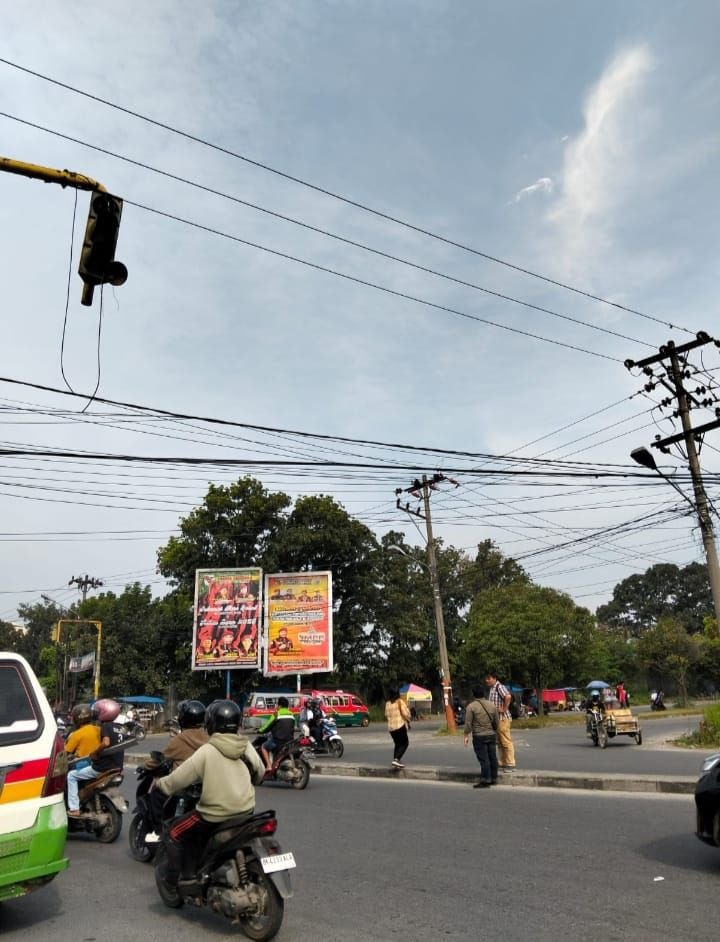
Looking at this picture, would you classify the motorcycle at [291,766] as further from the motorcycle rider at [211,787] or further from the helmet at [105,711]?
the motorcycle rider at [211,787]

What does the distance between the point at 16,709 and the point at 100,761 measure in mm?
3720

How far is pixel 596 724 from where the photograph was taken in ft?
64.7

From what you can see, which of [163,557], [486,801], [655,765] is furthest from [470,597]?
[486,801]

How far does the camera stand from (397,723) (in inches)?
558

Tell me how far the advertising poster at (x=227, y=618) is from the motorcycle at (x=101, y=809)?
1144 inches

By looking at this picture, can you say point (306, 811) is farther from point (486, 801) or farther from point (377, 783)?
point (377, 783)

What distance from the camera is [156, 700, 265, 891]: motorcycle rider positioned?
15.3 ft

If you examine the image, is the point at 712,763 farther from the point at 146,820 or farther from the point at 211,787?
the point at 146,820

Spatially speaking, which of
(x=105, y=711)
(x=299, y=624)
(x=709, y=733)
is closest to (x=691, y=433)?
(x=709, y=733)

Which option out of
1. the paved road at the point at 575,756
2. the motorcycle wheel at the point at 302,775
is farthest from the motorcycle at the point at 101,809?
the paved road at the point at 575,756

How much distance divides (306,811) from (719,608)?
512 inches

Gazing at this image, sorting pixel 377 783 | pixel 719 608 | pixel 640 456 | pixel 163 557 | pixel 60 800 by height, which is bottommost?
pixel 377 783

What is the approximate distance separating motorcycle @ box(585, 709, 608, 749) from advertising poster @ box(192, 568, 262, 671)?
20471 mm

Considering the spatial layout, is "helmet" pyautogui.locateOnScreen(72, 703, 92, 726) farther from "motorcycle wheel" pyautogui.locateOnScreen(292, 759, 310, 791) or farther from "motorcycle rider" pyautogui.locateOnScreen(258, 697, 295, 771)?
"motorcycle wheel" pyautogui.locateOnScreen(292, 759, 310, 791)
